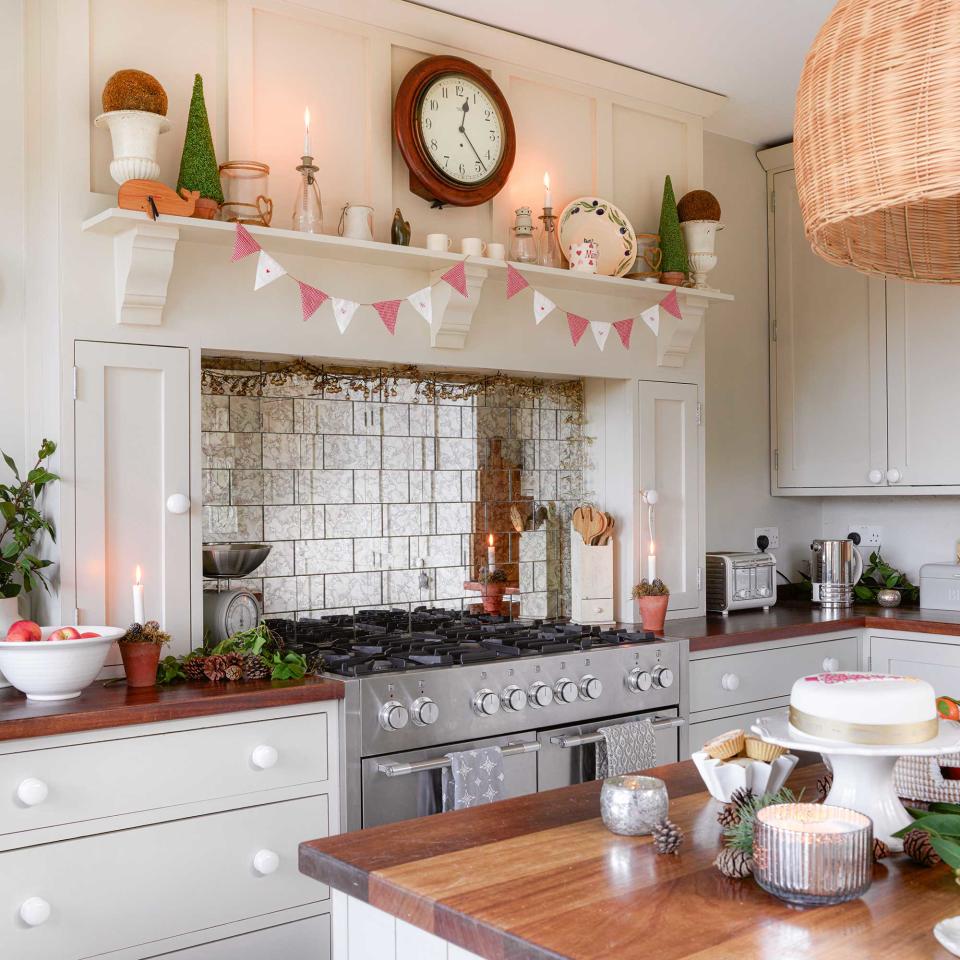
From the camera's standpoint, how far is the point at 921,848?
1391 millimetres


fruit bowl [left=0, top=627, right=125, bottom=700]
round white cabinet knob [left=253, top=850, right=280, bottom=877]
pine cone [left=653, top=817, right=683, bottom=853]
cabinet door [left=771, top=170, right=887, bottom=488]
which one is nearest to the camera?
pine cone [left=653, top=817, right=683, bottom=853]

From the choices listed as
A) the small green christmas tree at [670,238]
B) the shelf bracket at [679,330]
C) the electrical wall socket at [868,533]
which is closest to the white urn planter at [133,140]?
the small green christmas tree at [670,238]

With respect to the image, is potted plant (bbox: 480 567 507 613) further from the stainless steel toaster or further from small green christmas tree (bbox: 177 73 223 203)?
small green christmas tree (bbox: 177 73 223 203)

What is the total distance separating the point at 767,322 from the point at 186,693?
10.0ft

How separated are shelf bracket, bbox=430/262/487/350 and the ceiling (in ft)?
2.55

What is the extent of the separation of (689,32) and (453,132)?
2.76 ft

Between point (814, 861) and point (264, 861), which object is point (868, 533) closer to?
point (264, 861)

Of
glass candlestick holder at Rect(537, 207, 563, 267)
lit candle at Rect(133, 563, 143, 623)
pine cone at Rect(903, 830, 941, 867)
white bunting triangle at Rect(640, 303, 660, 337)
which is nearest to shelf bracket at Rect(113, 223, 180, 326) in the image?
lit candle at Rect(133, 563, 143, 623)

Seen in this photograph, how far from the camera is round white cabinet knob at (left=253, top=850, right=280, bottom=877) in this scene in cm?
244

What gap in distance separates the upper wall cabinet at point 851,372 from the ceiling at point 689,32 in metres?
0.76

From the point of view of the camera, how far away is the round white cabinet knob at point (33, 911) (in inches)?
84.4

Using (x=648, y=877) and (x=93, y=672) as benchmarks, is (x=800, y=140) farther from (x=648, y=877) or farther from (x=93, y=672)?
(x=93, y=672)

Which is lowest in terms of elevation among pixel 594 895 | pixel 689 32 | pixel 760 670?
pixel 760 670

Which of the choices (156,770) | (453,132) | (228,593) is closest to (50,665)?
(156,770)
